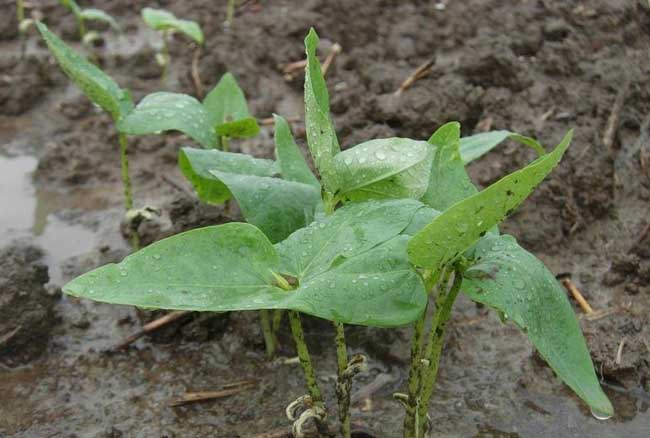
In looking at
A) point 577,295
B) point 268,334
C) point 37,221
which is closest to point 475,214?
point 268,334

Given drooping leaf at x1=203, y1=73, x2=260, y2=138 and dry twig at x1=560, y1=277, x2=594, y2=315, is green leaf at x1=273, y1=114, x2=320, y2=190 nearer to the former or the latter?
drooping leaf at x1=203, y1=73, x2=260, y2=138

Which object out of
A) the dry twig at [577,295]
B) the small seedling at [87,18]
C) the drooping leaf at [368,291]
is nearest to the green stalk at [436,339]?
the drooping leaf at [368,291]

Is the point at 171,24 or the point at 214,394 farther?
the point at 171,24

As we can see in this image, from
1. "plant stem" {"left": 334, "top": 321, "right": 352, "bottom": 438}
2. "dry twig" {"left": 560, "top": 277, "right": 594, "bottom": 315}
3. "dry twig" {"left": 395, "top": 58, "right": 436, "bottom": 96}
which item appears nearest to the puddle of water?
"plant stem" {"left": 334, "top": 321, "right": 352, "bottom": 438}

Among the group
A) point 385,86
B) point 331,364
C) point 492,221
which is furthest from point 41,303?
point 385,86

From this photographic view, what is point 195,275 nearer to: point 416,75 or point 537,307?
point 537,307

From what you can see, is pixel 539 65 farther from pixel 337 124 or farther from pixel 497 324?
pixel 497 324
